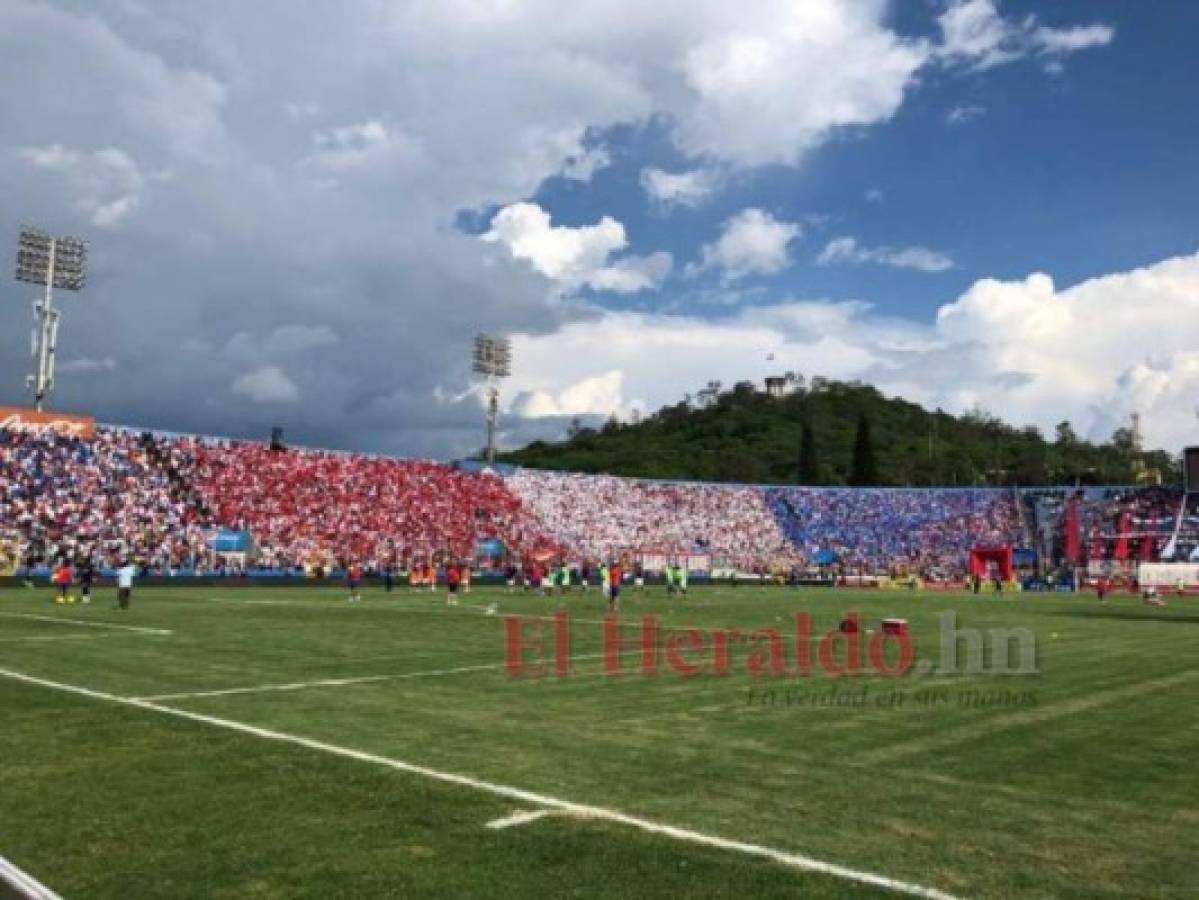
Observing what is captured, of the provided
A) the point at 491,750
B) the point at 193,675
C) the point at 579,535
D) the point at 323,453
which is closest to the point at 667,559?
the point at 579,535

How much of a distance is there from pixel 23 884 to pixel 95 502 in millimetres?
50820

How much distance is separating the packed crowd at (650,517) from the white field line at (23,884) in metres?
69.2

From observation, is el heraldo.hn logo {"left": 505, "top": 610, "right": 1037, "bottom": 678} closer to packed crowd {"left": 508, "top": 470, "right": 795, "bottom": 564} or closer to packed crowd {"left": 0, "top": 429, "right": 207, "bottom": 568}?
packed crowd {"left": 0, "top": 429, "right": 207, "bottom": 568}

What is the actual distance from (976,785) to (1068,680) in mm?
9366

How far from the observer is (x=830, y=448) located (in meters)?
158

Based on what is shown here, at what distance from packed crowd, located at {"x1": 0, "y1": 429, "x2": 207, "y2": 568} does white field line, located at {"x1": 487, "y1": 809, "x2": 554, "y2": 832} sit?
46.2m

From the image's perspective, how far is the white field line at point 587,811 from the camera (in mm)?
6977

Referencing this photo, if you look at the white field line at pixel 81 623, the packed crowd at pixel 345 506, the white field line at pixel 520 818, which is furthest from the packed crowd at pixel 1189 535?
the white field line at pixel 520 818

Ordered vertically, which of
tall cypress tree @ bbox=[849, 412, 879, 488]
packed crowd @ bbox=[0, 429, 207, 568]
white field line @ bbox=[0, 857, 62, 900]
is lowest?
white field line @ bbox=[0, 857, 62, 900]

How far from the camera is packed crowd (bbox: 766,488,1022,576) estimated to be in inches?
3349

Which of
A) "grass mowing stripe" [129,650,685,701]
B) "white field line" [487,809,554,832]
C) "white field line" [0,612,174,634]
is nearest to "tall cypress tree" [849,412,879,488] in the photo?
"white field line" [0,612,174,634]

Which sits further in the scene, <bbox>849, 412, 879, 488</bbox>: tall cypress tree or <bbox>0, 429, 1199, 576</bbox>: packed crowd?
<bbox>849, 412, 879, 488</bbox>: tall cypress tree

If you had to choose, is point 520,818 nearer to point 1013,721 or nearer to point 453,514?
point 1013,721

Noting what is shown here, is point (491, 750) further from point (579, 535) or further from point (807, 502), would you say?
point (807, 502)
